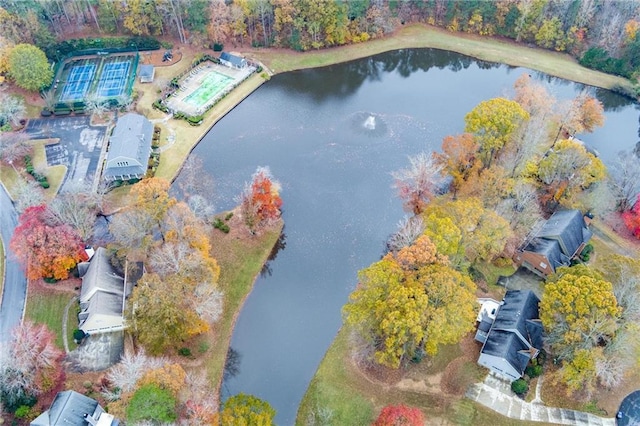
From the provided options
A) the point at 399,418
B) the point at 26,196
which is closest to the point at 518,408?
the point at 399,418

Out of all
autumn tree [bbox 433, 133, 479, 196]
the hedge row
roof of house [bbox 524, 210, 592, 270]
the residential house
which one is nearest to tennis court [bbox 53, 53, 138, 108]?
the hedge row

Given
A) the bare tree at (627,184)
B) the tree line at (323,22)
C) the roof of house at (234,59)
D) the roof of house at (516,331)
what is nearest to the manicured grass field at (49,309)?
the roof of house at (516,331)

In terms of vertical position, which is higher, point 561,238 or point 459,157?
point 459,157

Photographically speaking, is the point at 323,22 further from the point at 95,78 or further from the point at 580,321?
the point at 580,321

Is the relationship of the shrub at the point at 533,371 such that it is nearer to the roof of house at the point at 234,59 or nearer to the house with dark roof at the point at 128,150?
the house with dark roof at the point at 128,150

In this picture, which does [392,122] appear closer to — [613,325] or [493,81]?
[493,81]
